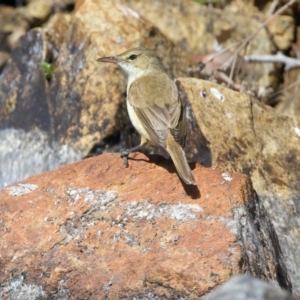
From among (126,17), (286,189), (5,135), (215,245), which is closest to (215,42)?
Result: (126,17)

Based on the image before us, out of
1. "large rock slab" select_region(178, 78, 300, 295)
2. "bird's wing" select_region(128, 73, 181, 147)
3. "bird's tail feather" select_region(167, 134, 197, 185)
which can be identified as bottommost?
"large rock slab" select_region(178, 78, 300, 295)

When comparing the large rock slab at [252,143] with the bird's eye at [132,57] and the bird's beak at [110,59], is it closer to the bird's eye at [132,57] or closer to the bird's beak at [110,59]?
the bird's eye at [132,57]

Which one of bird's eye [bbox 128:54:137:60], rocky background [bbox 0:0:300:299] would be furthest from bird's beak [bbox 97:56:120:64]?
rocky background [bbox 0:0:300:299]

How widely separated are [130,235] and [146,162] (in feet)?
3.38

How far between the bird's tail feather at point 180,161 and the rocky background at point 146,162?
8 centimetres

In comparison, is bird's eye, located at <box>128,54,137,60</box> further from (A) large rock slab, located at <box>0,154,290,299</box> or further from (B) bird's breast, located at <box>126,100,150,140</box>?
→ (A) large rock slab, located at <box>0,154,290,299</box>

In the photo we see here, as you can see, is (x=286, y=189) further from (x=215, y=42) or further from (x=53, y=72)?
(x=215, y=42)

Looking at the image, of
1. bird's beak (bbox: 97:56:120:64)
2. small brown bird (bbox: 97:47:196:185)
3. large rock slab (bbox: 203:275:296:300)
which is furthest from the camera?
bird's beak (bbox: 97:56:120:64)

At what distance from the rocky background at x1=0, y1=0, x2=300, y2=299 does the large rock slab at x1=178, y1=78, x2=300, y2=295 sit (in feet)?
0.04

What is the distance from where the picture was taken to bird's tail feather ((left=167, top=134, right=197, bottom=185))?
5.25 metres

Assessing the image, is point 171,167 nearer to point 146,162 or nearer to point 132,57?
point 146,162

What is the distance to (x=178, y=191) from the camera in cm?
525

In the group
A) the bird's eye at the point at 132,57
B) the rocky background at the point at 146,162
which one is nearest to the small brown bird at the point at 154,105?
the bird's eye at the point at 132,57

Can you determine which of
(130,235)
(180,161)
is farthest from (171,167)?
(130,235)
